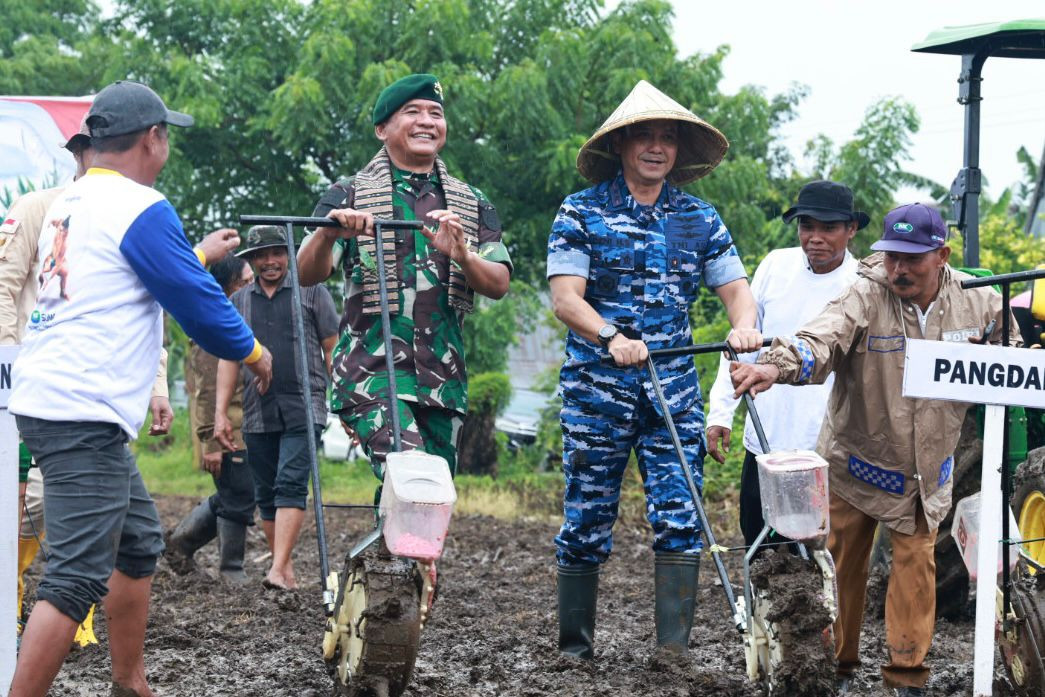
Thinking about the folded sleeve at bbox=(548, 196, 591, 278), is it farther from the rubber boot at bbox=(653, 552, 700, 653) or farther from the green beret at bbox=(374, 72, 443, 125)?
the rubber boot at bbox=(653, 552, 700, 653)

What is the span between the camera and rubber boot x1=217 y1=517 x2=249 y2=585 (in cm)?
753

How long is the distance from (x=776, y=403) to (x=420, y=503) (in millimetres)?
2266

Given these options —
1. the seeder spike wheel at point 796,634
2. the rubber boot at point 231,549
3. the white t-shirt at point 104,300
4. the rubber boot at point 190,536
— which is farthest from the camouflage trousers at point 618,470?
the rubber boot at point 190,536

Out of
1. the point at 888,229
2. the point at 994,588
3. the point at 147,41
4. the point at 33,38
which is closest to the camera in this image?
the point at 994,588

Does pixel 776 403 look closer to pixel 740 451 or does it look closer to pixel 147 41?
pixel 740 451

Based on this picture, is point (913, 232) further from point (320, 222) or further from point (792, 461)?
point (320, 222)

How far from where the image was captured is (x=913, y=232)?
4723 millimetres

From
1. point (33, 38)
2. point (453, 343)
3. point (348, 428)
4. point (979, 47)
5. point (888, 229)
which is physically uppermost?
point (33, 38)

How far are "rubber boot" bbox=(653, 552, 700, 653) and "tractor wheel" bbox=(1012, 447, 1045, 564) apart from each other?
146cm

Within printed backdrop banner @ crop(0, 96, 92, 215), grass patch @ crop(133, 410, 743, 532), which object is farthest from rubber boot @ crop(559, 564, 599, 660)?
printed backdrop banner @ crop(0, 96, 92, 215)

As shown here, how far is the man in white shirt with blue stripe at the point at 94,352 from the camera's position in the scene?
12.4 ft

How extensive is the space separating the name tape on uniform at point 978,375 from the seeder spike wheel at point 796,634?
2.19ft

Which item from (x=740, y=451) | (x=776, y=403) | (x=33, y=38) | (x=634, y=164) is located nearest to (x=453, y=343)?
(x=634, y=164)

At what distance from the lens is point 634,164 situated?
5.25m
